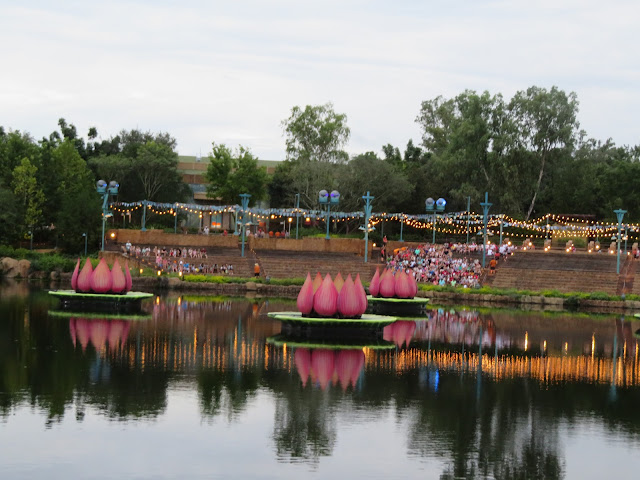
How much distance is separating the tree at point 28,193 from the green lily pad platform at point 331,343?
4010 centimetres

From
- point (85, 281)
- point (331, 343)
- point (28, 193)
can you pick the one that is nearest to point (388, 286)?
point (85, 281)

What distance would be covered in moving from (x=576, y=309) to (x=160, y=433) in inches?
1352

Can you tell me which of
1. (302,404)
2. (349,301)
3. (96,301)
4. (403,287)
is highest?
(349,301)

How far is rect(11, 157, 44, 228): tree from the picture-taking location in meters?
66.9

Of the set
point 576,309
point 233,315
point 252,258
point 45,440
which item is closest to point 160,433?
point 45,440

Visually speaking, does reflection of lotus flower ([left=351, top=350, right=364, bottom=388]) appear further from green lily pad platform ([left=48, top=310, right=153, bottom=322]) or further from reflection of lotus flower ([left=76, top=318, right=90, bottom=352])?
green lily pad platform ([left=48, top=310, right=153, bottom=322])

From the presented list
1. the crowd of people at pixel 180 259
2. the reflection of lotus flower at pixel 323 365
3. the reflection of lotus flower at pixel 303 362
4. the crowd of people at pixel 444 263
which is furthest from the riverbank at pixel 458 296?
the reflection of lotus flower at pixel 303 362

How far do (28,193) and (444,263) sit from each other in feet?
93.2

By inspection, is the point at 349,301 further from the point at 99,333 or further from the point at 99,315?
the point at 99,315

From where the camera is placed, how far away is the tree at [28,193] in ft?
220

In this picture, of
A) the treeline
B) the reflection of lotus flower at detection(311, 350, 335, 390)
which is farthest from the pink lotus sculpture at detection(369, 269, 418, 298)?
the treeline

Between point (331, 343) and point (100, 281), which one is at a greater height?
point (100, 281)

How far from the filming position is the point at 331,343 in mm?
30141

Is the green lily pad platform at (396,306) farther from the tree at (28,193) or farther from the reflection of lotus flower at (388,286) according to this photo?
the tree at (28,193)
